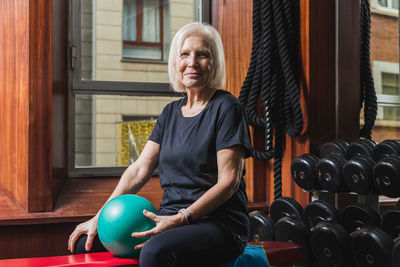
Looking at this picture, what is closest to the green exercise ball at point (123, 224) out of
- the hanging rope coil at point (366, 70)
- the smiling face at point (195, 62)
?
the smiling face at point (195, 62)

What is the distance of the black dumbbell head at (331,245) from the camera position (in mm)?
1711

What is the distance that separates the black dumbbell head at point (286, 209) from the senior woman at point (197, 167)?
67 centimetres

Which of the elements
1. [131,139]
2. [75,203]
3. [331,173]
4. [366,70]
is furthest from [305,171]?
[131,139]

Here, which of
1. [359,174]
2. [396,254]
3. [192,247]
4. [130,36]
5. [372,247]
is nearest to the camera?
[192,247]

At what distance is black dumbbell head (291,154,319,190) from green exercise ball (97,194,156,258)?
0.94 metres

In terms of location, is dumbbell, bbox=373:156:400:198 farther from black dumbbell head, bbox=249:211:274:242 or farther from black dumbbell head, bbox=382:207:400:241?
black dumbbell head, bbox=249:211:274:242

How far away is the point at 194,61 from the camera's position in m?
1.44

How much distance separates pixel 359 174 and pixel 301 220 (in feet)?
1.17

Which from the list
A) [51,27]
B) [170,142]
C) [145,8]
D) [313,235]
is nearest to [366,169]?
[313,235]

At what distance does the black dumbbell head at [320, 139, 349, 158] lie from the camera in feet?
6.70

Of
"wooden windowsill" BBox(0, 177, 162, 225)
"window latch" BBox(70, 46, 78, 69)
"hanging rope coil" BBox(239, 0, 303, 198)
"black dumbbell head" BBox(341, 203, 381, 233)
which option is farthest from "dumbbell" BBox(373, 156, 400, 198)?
"window latch" BBox(70, 46, 78, 69)

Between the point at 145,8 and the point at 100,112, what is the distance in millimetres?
750

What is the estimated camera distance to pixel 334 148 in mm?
2070

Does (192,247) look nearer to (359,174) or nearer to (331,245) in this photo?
(331,245)
